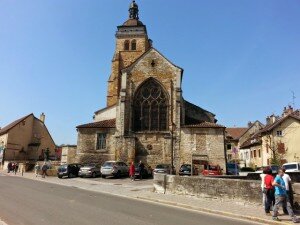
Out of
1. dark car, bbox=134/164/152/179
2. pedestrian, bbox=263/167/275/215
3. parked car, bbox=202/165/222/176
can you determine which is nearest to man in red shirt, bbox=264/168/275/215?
pedestrian, bbox=263/167/275/215

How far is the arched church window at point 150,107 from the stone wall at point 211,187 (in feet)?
58.3

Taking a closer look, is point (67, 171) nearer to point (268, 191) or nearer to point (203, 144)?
point (203, 144)

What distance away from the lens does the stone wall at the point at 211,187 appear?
42.6ft

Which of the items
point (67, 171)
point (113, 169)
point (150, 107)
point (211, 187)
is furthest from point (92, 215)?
point (150, 107)

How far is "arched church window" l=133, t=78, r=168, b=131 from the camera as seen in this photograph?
118 ft

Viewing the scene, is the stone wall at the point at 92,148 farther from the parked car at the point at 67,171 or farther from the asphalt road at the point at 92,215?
the asphalt road at the point at 92,215

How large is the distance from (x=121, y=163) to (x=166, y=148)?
5337 mm

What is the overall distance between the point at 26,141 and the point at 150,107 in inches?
1268

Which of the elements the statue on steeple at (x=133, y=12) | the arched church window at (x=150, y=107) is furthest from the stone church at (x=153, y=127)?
the statue on steeple at (x=133, y=12)

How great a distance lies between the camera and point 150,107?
120 ft

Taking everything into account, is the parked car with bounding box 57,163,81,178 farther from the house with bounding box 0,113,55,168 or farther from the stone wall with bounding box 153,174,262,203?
the house with bounding box 0,113,55,168

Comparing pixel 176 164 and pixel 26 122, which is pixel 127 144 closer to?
pixel 176 164

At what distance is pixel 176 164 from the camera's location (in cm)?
3362

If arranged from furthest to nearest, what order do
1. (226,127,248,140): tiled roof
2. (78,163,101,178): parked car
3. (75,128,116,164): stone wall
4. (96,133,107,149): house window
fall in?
1. (226,127,248,140): tiled roof
2. (96,133,107,149): house window
3. (75,128,116,164): stone wall
4. (78,163,101,178): parked car
